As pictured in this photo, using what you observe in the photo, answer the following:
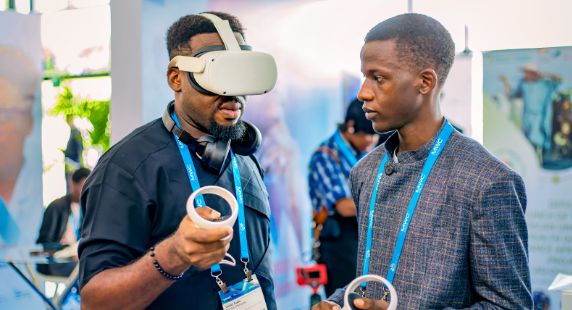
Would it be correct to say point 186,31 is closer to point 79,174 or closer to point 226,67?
point 226,67

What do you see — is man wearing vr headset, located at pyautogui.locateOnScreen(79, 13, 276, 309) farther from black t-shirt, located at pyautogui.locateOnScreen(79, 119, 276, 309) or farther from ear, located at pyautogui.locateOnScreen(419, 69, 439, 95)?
ear, located at pyautogui.locateOnScreen(419, 69, 439, 95)

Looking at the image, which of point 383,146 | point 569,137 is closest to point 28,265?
point 383,146

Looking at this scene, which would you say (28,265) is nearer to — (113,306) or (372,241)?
(113,306)

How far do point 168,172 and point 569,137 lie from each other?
3512 mm

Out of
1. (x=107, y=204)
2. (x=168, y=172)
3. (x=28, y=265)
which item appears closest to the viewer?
(x=107, y=204)

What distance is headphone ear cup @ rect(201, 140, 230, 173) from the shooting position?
1.97 meters

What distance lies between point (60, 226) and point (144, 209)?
2.80m

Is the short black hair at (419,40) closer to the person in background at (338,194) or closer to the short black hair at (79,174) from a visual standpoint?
the person in background at (338,194)

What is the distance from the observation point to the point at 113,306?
167 cm

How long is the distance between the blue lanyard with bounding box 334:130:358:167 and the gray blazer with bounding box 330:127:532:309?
3.05m

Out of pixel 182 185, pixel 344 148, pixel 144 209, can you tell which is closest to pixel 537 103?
pixel 344 148

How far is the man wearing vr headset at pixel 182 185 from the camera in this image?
5.49 ft

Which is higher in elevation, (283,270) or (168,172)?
(168,172)

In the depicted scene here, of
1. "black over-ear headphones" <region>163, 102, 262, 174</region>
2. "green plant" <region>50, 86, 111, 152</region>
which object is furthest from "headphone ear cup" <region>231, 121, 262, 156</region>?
"green plant" <region>50, 86, 111, 152</region>
